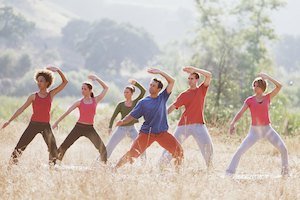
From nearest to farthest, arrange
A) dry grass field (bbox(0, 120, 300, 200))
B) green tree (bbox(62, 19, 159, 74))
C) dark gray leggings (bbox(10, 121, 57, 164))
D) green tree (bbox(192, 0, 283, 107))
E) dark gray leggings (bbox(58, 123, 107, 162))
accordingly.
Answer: dry grass field (bbox(0, 120, 300, 200)) → dark gray leggings (bbox(10, 121, 57, 164)) → dark gray leggings (bbox(58, 123, 107, 162)) → green tree (bbox(192, 0, 283, 107)) → green tree (bbox(62, 19, 159, 74))

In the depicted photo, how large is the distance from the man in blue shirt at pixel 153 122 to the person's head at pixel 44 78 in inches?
48.5

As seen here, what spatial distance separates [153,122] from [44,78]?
165 cm

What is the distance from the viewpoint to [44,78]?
847 cm

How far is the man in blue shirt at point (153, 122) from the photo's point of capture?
7.97 metres

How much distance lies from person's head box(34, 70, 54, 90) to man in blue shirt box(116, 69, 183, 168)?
1.23 m

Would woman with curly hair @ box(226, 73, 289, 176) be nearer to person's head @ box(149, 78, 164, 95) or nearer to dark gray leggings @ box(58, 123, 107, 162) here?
person's head @ box(149, 78, 164, 95)

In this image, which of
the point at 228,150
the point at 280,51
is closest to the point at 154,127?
the point at 228,150

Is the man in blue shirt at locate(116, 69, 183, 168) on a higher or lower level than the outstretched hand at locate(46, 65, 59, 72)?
lower

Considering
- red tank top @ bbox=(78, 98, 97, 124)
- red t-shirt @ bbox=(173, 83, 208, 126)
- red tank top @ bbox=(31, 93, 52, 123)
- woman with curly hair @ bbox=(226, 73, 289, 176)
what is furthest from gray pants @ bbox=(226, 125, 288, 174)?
red tank top @ bbox=(31, 93, 52, 123)

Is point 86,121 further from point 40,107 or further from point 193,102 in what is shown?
point 193,102

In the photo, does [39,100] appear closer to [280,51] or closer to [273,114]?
[273,114]

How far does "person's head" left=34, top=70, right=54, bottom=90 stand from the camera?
333 inches

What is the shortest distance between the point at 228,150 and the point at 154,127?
6724 mm

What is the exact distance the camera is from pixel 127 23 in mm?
88688
